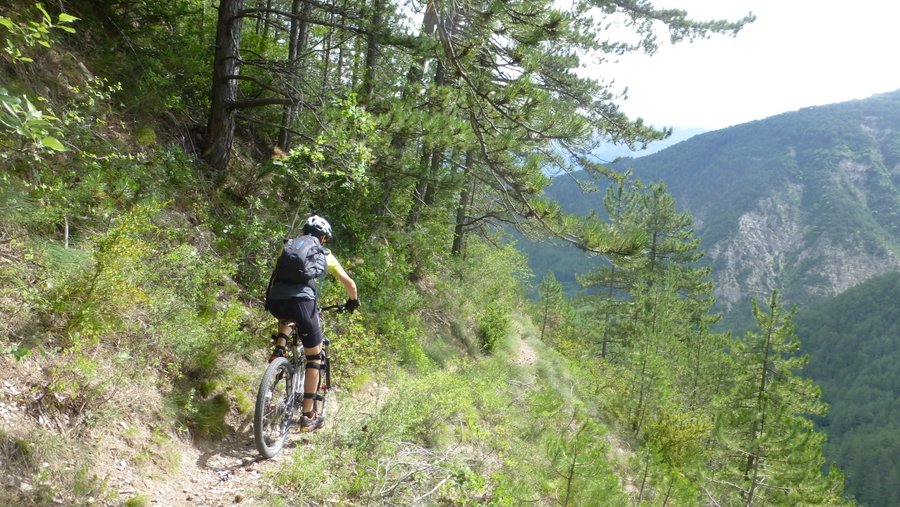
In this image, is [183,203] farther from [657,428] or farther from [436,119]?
[657,428]

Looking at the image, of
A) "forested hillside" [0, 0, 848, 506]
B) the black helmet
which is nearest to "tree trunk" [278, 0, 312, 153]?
"forested hillside" [0, 0, 848, 506]

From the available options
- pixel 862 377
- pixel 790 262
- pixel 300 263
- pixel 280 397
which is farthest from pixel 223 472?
pixel 790 262

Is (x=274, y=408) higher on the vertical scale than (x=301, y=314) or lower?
lower

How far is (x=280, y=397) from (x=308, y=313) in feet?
2.89

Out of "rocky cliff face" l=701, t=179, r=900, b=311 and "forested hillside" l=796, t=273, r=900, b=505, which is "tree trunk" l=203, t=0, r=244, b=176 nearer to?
"forested hillside" l=796, t=273, r=900, b=505

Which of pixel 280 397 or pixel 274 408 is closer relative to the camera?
pixel 274 408

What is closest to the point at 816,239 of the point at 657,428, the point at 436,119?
the point at 657,428

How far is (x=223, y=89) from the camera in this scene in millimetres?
7211

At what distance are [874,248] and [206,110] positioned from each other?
213 metres

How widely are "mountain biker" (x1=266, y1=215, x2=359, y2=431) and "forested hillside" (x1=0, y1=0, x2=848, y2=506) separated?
1.29ft

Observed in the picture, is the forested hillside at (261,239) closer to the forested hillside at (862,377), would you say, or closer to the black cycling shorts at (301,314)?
the black cycling shorts at (301,314)

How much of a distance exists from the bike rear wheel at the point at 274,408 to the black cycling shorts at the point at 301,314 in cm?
29

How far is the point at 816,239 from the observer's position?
588 ft

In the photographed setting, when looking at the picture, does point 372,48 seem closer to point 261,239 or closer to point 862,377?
point 261,239
